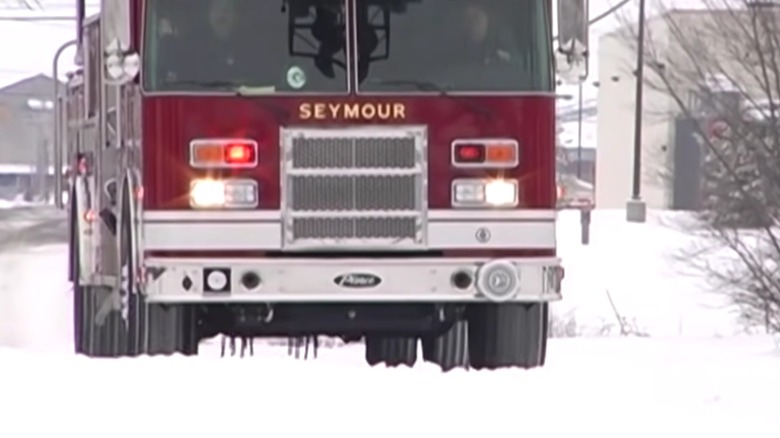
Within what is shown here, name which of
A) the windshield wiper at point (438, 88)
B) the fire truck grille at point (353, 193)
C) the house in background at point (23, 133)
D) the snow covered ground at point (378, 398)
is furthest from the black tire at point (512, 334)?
the house in background at point (23, 133)

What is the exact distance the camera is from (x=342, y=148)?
9680mm

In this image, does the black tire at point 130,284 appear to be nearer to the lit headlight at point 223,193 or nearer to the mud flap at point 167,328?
the mud flap at point 167,328

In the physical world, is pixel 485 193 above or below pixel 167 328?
above

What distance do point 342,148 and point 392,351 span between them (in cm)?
359

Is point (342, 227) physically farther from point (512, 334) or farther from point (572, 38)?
point (572, 38)

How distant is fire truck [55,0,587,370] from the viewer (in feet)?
31.7

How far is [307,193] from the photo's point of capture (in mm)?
9680

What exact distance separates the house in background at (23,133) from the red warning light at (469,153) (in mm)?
51675

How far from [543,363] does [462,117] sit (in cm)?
185

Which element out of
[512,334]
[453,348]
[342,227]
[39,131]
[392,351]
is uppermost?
[39,131]

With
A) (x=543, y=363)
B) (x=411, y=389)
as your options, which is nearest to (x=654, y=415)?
(x=411, y=389)

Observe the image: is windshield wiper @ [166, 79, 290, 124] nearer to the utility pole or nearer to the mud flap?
the mud flap

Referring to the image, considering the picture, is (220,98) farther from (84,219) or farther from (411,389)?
(84,219)

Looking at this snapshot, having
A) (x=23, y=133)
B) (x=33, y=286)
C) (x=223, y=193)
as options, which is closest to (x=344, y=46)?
(x=223, y=193)
